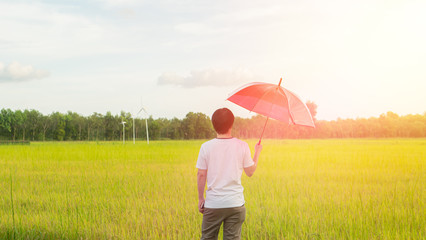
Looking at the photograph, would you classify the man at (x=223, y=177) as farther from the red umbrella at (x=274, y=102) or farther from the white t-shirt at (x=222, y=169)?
the red umbrella at (x=274, y=102)

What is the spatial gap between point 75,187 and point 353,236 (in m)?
7.36

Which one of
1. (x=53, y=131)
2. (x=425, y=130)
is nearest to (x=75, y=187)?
(x=425, y=130)

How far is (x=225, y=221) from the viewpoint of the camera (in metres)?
3.43

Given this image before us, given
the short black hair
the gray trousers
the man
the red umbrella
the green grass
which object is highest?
the red umbrella

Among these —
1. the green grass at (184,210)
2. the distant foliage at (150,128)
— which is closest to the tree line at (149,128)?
the distant foliage at (150,128)

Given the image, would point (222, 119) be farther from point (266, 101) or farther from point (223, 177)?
point (266, 101)

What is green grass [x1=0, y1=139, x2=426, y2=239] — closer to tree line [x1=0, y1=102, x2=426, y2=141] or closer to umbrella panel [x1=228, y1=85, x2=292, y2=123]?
umbrella panel [x1=228, y1=85, x2=292, y2=123]

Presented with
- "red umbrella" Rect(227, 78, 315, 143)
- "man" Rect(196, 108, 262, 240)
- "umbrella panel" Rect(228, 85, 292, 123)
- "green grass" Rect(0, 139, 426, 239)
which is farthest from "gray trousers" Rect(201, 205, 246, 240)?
"green grass" Rect(0, 139, 426, 239)

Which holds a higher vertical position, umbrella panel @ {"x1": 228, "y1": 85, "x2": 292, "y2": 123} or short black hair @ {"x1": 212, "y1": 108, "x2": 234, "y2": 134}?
umbrella panel @ {"x1": 228, "y1": 85, "x2": 292, "y2": 123}

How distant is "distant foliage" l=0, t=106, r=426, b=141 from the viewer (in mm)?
73500

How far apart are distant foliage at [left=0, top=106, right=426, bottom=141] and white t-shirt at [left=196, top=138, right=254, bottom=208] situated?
72.2 metres

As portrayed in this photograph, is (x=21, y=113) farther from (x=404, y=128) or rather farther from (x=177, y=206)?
(x=177, y=206)

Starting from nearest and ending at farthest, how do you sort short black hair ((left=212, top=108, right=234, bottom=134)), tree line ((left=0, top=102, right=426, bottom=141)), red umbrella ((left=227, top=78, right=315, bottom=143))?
short black hair ((left=212, top=108, right=234, bottom=134)) < red umbrella ((left=227, top=78, right=315, bottom=143)) < tree line ((left=0, top=102, right=426, bottom=141))

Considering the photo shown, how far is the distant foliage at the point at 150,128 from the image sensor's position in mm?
73500
